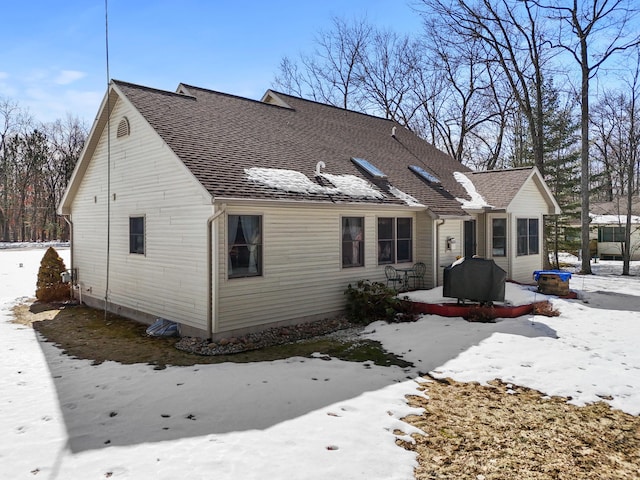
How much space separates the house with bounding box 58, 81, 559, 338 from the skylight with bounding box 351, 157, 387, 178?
6 centimetres

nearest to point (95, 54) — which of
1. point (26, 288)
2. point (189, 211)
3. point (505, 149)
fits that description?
point (189, 211)

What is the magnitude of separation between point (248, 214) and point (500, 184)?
1068 cm

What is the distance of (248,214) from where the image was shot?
28.4 ft

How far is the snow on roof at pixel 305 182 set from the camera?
923cm

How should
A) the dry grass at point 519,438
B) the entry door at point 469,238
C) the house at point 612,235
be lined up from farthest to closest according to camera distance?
the house at point 612,235, the entry door at point 469,238, the dry grass at point 519,438

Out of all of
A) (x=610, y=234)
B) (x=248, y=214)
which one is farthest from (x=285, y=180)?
(x=610, y=234)

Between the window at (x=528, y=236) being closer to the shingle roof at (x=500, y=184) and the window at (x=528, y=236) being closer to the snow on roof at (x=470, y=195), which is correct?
the shingle roof at (x=500, y=184)

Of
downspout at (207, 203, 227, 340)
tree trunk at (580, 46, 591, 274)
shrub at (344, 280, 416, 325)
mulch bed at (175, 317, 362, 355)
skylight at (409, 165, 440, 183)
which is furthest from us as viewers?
tree trunk at (580, 46, 591, 274)

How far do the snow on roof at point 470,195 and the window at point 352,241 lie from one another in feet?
15.4

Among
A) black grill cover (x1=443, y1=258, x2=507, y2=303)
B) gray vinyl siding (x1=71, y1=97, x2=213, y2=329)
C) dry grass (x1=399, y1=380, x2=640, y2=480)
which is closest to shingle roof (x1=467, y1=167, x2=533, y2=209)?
black grill cover (x1=443, y1=258, x2=507, y2=303)

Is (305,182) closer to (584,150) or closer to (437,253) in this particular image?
(437,253)

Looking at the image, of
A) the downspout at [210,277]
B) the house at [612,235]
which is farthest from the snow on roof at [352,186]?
the house at [612,235]

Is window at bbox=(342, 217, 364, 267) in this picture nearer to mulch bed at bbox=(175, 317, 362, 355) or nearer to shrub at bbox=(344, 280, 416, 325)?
shrub at bbox=(344, 280, 416, 325)

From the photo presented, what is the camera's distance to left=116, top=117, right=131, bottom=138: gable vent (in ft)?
34.5
